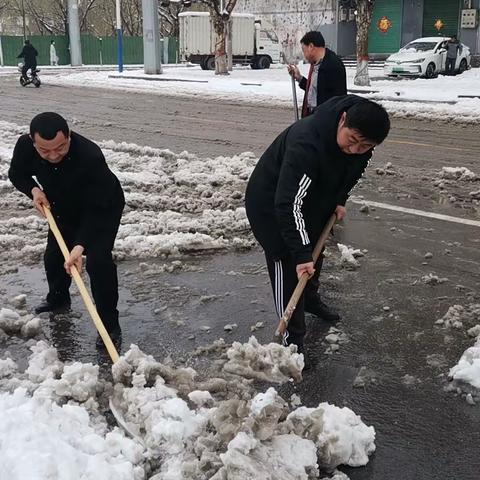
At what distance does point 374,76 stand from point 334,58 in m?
21.1

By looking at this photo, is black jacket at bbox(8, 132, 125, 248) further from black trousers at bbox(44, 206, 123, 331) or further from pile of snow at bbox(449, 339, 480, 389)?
pile of snow at bbox(449, 339, 480, 389)

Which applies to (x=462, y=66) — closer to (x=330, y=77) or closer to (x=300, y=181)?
(x=330, y=77)

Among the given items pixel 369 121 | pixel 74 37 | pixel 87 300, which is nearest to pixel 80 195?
pixel 87 300

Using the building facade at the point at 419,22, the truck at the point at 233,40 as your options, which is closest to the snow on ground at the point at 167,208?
the truck at the point at 233,40

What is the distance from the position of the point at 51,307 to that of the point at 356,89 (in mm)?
17372

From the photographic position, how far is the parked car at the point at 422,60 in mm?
24547

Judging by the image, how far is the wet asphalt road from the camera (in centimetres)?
301

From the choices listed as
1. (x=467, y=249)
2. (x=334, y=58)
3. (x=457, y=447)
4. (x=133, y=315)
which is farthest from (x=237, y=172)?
(x=457, y=447)

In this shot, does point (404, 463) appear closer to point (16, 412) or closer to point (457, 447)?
point (457, 447)

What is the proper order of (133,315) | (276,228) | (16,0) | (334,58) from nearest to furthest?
(276,228) → (133,315) → (334,58) → (16,0)

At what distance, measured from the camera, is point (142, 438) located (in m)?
2.75

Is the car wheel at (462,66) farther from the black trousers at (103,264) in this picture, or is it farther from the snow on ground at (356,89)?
the black trousers at (103,264)

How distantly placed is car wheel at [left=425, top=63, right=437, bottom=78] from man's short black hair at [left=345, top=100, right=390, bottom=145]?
23.7m

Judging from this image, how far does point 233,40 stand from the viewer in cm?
3406
